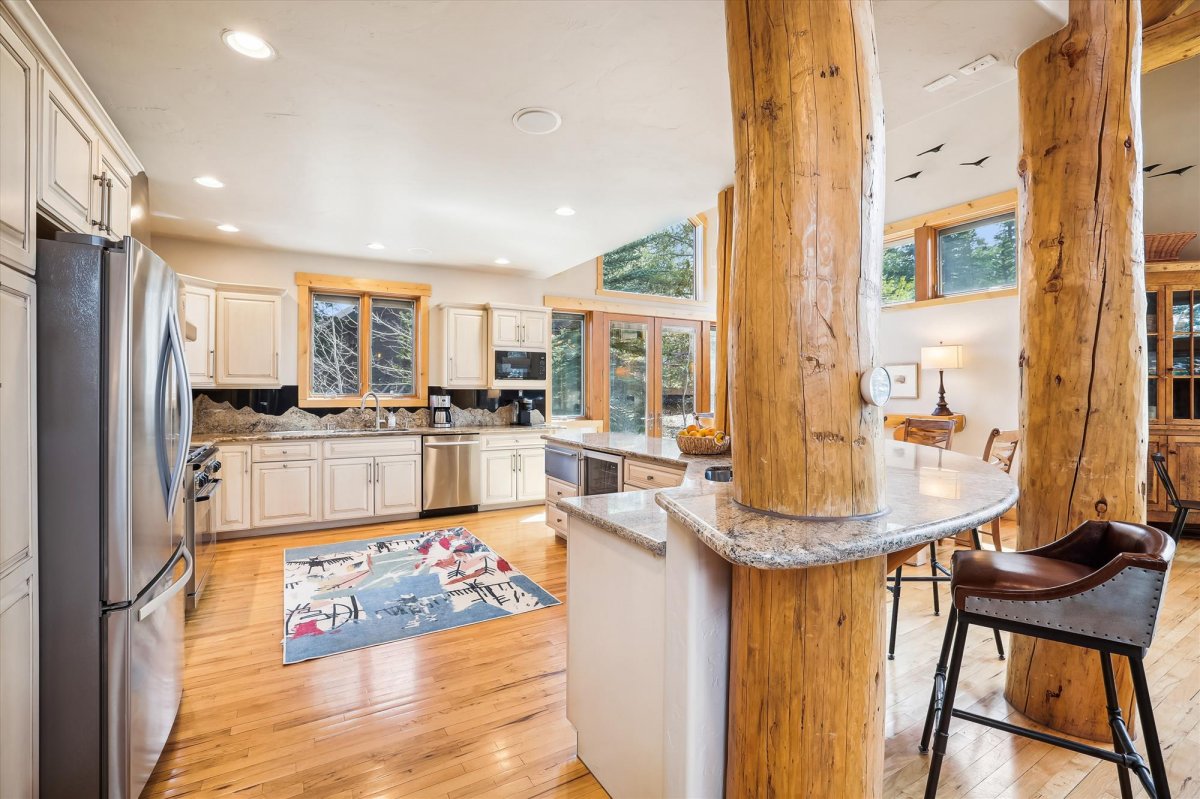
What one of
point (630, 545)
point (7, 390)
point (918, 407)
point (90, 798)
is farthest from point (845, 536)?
point (918, 407)

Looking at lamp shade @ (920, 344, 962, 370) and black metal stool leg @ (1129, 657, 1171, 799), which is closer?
black metal stool leg @ (1129, 657, 1171, 799)

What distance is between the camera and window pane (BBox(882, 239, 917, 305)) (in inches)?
219

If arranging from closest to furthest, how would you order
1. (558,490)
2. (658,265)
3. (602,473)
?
(602,473) → (558,490) → (658,265)

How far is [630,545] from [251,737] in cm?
164

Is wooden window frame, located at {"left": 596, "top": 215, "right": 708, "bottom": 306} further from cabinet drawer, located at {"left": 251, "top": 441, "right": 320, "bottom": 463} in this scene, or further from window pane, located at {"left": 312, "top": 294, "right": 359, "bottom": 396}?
cabinet drawer, located at {"left": 251, "top": 441, "right": 320, "bottom": 463}

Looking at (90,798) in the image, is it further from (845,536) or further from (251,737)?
(845,536)

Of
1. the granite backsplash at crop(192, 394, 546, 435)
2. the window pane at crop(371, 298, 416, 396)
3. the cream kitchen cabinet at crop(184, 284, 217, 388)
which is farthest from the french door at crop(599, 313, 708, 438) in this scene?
the cream kitchen cabinet at crop(184, 284, 217, 388)

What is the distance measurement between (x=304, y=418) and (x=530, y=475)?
88.7 inches

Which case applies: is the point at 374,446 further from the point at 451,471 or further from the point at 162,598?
the point at 162,598

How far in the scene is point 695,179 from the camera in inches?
130

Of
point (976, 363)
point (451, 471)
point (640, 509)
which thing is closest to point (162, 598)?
point (640, 509)

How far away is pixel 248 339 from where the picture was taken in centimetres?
478

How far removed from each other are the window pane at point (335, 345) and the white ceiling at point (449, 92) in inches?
60.2

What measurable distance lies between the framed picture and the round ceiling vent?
4.35 meters
